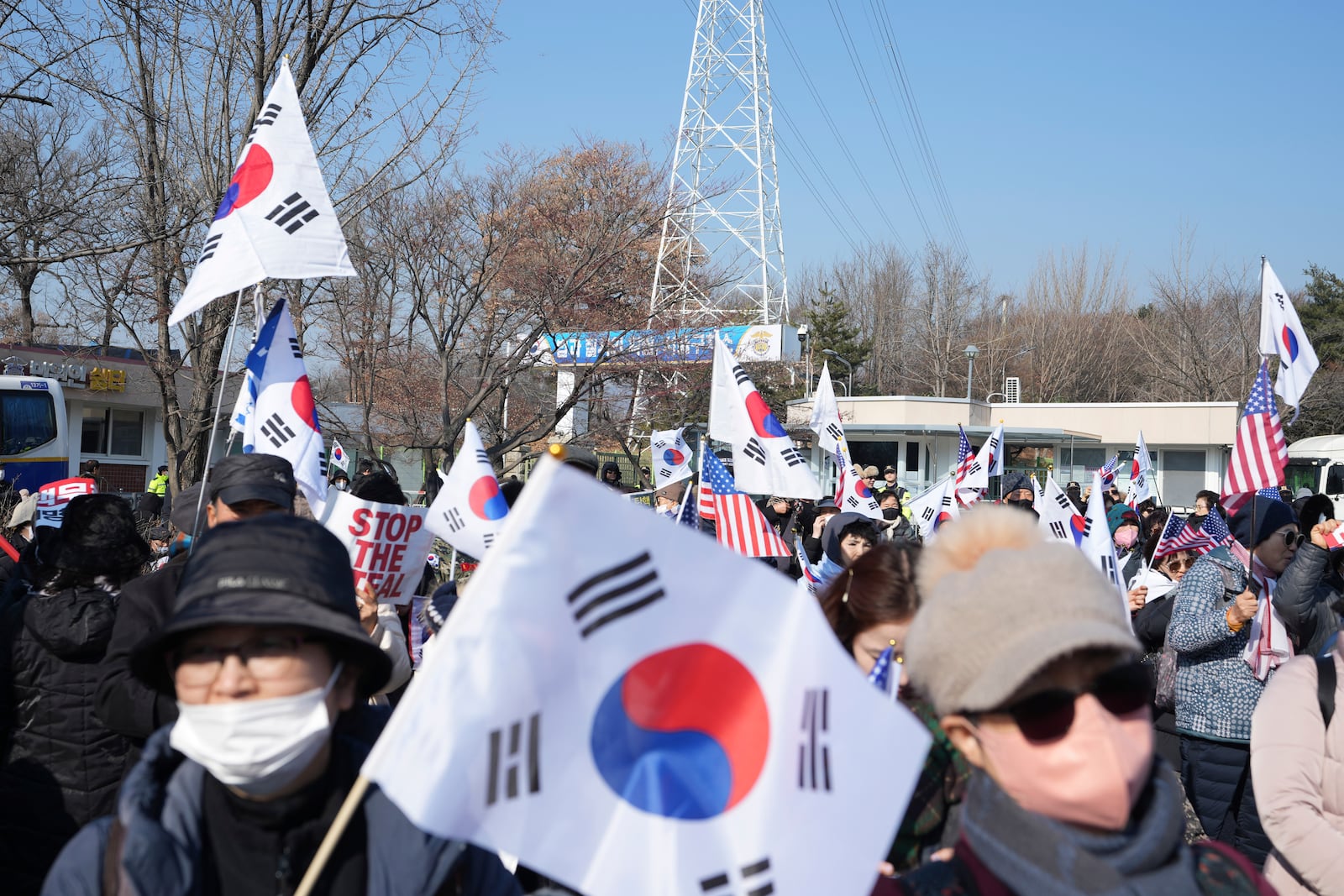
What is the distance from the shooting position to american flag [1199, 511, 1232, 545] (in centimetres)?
741

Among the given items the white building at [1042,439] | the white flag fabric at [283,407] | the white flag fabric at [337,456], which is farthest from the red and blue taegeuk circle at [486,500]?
the white building at [1042,439]

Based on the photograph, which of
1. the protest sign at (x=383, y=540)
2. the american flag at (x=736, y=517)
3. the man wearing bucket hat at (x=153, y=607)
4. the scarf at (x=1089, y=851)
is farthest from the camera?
the american flag at (x=736, y=517)

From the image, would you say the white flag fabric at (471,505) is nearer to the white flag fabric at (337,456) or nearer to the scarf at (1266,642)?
the scarf at (1266,642)

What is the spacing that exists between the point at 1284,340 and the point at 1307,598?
366 centimetres

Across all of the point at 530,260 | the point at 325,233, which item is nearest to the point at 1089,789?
the point at 325,233

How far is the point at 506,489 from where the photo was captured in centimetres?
629

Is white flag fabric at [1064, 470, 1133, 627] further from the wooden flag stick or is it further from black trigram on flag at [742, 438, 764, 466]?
the wooden flag stick

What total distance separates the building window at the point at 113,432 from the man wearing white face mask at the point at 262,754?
102 ft

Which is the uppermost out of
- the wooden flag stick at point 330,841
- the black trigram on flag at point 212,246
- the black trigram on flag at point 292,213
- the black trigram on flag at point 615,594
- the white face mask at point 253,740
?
the black trigram on flag at point 292,213

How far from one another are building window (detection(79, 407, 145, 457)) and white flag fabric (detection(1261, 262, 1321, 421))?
2894cm

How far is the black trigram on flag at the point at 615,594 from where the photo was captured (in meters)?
1.89

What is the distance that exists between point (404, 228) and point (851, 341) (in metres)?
46.3

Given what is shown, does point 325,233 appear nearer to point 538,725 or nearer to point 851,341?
point 538,725

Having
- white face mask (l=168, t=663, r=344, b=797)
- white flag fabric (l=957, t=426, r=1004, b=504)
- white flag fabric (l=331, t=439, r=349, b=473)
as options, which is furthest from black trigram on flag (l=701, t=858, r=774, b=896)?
white flag fabric (l=331, t=439, r=349, b=473)
